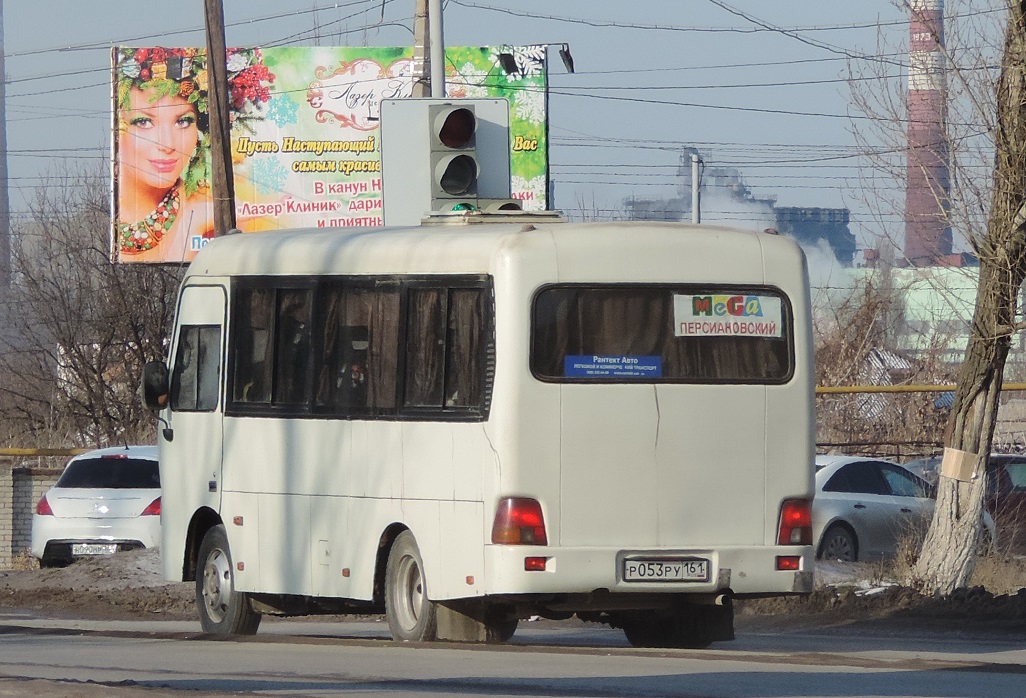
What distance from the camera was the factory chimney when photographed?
15.8 m

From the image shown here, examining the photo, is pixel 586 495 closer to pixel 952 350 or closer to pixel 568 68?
pixel 952 350

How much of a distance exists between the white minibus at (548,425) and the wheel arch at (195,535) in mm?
1321

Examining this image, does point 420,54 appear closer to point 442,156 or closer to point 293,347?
point 442,156

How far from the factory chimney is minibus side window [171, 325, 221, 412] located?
6318 millimetres

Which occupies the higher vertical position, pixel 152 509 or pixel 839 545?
pixel 152 509

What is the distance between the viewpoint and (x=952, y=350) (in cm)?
3181

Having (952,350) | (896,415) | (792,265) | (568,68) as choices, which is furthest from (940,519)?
(568,68)

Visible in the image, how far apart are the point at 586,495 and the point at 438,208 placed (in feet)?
13.8

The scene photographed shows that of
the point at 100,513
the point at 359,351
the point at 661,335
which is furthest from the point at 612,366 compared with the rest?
the point at 100,513

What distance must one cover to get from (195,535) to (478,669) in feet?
15.0

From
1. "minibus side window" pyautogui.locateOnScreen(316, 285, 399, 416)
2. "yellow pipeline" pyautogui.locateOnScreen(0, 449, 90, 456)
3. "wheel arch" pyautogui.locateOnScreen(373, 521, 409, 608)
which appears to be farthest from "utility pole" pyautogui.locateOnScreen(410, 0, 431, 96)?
"wheel arch" pyautogui.locateOnScreen(373, 521, 409, 608)

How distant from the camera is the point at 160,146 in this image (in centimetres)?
3738

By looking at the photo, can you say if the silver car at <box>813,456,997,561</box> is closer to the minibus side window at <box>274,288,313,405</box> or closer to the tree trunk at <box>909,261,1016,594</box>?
the tree trunk at <box>909,261,1016,594</box>

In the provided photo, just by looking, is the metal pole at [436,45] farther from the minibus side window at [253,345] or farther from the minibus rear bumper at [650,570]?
the minibus rear bumper at [650,570]
